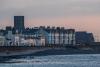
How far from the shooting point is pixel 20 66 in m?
104

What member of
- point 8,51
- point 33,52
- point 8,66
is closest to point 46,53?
point 33,52

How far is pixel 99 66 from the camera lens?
101 metres

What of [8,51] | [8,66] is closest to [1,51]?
[8,51]

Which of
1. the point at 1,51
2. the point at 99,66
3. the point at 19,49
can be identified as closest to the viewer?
the point at 99,66

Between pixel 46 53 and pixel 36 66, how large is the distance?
94.1 metres

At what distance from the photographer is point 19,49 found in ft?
639

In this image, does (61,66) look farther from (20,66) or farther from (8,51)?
(8,51)

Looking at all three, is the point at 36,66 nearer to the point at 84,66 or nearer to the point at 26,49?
the point at 84,66

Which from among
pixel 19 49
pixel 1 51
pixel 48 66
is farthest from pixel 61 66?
pixel 19 49

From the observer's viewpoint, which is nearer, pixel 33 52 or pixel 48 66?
pixel 48 66

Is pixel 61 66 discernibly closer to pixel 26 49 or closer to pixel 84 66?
pixel 84 66

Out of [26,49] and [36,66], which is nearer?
[36,66]

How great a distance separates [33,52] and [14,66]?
304ft

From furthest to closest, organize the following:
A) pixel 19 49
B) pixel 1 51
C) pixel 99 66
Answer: pixel 19 49 → pixel 1 51 → pixel 99 66
